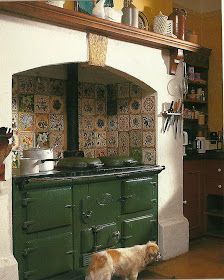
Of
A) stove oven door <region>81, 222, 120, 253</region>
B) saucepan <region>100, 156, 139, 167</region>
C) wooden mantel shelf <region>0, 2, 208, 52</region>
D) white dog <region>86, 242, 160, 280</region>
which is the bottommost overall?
white dog <region>86, 242, 160, 280</region>

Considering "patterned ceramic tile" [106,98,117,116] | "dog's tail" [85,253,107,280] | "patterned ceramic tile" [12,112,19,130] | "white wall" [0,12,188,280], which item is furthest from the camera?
"patterned ceramic tile" [106,98,117,116]

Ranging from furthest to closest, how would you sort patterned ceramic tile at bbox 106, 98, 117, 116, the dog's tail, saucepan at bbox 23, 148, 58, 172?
1. patterned ceramic tile at bbox 106, 98, 117, 116
2. saucepan at bbox 23, 148, 58, 172
3. the dog's tail

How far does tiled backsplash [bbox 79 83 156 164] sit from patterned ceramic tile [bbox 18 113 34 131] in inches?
23.4

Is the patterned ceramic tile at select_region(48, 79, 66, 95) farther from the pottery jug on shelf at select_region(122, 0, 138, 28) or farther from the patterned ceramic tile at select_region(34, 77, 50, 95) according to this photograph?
the pottery jug on shelf at select_region(122, 0, 138, 28)

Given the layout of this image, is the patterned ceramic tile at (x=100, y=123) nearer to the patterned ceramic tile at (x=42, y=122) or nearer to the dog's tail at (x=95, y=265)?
the patterned ceramic tile at (x=42, y=122)

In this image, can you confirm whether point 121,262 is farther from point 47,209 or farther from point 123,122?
point 123,122

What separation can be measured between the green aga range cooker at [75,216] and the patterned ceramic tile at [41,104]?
2.76 feet

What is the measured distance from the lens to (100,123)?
431 cm

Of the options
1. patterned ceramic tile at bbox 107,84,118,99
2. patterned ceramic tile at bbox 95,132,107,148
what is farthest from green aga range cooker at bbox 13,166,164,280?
patterned ceramic tile at bbox 107,84,118,99

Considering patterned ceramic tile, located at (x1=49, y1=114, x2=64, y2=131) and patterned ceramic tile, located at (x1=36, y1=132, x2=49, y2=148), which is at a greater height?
patterned ceramic tile, located at (x1=49, y1=114, x2=64, y2=131)

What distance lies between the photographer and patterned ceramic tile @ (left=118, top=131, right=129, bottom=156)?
4.23 m

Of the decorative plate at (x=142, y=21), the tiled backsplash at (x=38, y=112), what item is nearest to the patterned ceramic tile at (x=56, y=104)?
the tiled backsplash at (x=38, y=112)

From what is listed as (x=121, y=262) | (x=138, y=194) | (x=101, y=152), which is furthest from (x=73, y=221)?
(x=101, y=152)

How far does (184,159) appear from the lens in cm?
439
